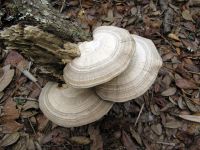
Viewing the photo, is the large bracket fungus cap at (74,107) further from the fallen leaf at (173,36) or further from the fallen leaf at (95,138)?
the fallen leaf at (173,36)

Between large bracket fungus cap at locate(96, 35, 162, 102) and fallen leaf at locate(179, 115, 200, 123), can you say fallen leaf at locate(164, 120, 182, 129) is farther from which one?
large bracket fungus cap at locate(96, 35, 162, 102)

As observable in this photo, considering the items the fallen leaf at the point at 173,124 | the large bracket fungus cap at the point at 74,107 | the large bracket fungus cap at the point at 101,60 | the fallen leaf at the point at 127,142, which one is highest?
the large bracket fungus cap at the point at 101,60

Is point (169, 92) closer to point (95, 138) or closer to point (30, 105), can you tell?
point (95, 138)

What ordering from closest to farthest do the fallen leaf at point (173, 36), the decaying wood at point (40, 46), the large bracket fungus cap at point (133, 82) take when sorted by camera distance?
1. the decaying wood at point (40, 46)
2. the large bracket fungus cap at point (133, 82)
3. the fallen leaf at point (173, 36)

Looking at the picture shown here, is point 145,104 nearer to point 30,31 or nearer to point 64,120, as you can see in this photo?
point 64,120

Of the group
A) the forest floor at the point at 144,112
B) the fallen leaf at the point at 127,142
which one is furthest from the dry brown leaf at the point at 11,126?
the fallen leaf at the point at 127,142

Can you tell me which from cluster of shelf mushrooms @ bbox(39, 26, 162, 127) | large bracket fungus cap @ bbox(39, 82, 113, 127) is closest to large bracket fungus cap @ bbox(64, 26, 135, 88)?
cluster of shelf mushrooms @ bbox(39, 26, 162, 127)

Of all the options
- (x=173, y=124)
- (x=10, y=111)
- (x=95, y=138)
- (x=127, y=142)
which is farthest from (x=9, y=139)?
(x=173, y=124)
